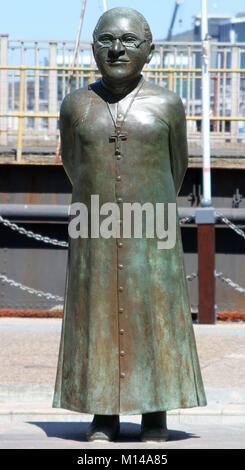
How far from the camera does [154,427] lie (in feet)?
19.5

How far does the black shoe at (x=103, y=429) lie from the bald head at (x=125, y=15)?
2.02 meters

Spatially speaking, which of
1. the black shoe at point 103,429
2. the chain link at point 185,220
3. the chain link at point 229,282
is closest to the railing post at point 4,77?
the chain link at point 185,220

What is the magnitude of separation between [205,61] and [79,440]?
29.0 ft

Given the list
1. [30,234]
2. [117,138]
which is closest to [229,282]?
[30,234]

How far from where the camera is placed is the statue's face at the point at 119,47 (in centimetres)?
589

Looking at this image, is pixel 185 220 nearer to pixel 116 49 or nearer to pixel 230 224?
pixel 230 224

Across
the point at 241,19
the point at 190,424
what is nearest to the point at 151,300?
the point at 190,424

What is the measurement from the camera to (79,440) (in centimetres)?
602

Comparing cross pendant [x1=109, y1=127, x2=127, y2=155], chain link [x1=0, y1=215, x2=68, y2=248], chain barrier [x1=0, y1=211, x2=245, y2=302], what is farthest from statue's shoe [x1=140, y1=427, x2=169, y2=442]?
chain link [x1=0, y1=215, x2=68, y2=248]

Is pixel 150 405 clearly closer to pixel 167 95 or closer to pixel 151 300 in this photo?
pixel 151 300

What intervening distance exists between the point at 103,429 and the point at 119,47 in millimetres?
2010

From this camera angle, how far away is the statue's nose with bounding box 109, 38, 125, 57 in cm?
588

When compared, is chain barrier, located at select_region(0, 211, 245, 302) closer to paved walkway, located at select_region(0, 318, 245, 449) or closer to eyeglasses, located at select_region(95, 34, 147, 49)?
paved walkway, located at select_region(0, 318, 245, 449)
